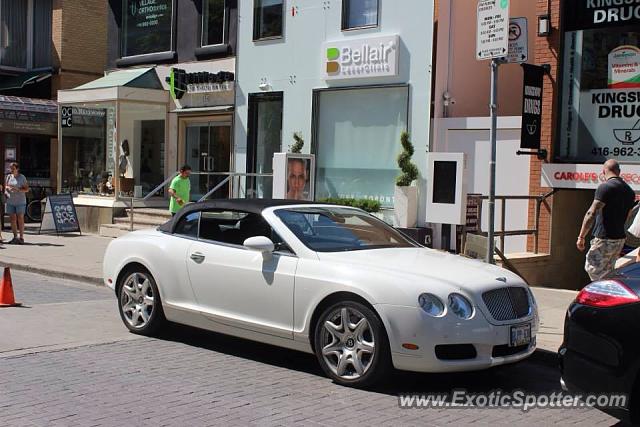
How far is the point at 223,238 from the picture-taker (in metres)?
7.32

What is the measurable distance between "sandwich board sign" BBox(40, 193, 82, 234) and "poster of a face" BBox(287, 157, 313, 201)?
21.7 feet

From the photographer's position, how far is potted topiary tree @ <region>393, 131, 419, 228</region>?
13320 mm

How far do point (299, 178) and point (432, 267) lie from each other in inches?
329

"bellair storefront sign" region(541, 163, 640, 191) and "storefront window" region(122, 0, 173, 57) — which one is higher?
"storefront window" region(122, 0, 173, 57)

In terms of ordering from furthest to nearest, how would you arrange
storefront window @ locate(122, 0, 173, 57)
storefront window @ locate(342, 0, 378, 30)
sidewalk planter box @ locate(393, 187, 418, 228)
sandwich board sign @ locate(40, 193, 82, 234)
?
storefront window @ locate(122, 0, 173, 57)
sandwich board sign @ locate(40, 193, 82, 234)
storefront window @ locate(342, 0, 378, 30)
sidewalk planter box @ locate(393, 187, 418, 228)

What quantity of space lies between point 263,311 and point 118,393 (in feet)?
4.88

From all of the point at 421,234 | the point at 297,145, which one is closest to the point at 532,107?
the point at 421,234

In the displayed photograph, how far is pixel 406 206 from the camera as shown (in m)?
13.5

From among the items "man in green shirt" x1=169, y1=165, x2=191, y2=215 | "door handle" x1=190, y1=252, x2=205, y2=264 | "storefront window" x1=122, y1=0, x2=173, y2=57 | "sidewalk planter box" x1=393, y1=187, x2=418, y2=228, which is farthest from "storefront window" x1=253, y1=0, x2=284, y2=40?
"door handle" x1=190, y1=252, x2=205, y2=264

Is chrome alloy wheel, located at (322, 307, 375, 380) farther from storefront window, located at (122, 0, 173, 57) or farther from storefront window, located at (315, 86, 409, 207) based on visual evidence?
storefront window, located at (122, 0, 173, 57)

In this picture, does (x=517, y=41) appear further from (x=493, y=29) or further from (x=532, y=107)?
(x=532, y=107)

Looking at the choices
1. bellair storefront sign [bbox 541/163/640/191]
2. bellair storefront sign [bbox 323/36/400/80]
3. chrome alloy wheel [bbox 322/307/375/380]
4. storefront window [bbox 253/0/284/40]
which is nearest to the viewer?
chrome alloy wheel [bbox 322/307/375/380]

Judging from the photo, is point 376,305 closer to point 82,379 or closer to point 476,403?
point 476,403

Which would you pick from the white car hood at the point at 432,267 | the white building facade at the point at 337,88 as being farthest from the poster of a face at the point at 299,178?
the white car hood at the point at 432,267
